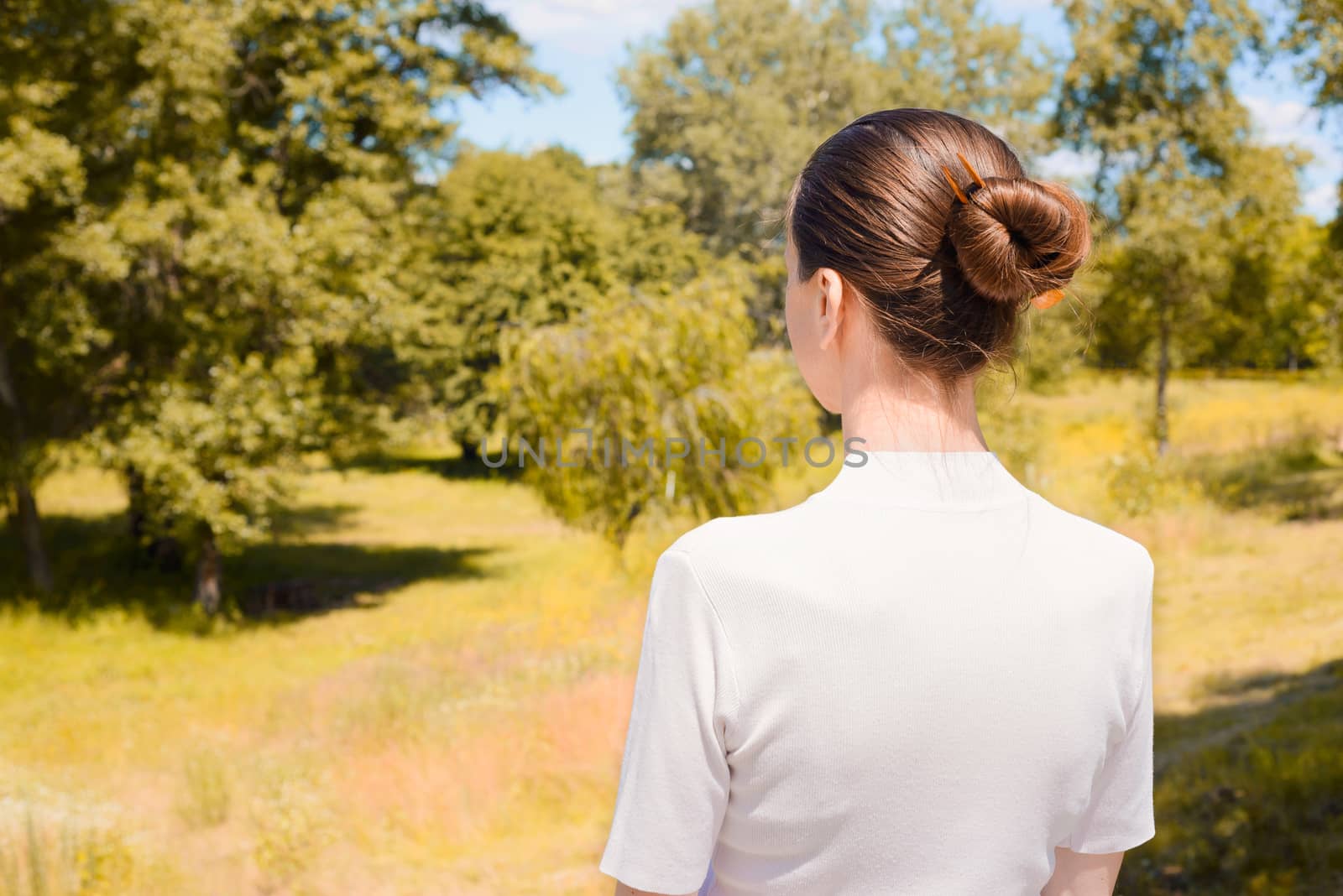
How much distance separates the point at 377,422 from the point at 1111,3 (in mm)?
18153

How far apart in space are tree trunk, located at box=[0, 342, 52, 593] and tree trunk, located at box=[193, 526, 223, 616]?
223cm

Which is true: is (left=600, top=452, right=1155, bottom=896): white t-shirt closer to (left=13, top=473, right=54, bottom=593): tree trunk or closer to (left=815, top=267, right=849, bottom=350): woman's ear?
(left=815, top=267, right=849, bottom=350): woman's ear

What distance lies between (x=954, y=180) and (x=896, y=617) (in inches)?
18.1

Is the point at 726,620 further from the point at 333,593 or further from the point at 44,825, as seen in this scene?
the point at 333,593

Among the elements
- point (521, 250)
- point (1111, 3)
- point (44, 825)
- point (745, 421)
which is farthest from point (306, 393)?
point (1111, 3)

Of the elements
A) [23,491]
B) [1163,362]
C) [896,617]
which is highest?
[1163,362]

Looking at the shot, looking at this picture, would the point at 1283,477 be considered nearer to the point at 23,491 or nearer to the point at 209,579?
the point at 209,579

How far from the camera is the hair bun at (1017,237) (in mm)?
1078

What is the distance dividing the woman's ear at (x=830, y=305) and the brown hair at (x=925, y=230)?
Result: 1 cm

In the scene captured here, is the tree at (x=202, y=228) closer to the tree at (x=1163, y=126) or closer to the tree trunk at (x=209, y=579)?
the tree trunk at (x=209, y=579)

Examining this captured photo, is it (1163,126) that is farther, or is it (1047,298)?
(1163,126)

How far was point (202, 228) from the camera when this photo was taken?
14.7 meters

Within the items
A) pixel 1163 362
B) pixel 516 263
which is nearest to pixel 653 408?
pixel 1163 362

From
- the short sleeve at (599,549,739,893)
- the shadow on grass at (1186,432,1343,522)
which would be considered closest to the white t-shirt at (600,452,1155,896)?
the short sleeve at (599,549,739,893)
